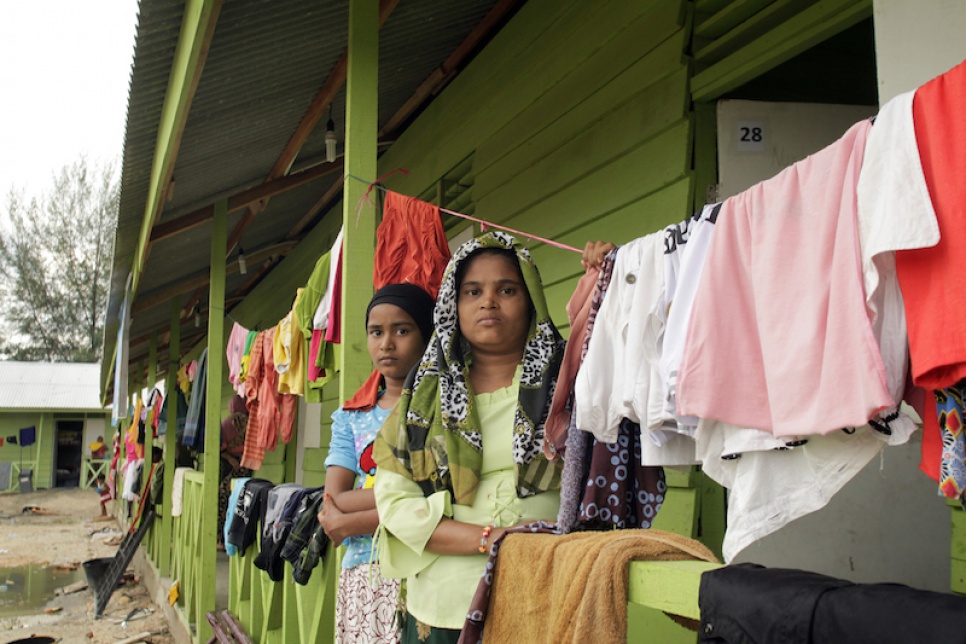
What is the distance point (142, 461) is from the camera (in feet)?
41.3

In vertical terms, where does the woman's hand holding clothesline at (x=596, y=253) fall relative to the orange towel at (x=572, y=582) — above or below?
above

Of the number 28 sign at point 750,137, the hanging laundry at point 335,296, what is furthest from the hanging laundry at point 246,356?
the number 28 sign at point 750,137

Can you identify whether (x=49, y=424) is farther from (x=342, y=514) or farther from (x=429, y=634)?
(x=429, y=634)

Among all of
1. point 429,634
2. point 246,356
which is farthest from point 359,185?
point 246,356

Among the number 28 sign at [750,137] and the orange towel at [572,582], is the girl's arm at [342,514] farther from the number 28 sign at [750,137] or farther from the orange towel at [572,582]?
the number 28 sign at [750,137]

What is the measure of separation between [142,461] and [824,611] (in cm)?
1306

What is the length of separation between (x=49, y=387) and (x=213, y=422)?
2605 cm

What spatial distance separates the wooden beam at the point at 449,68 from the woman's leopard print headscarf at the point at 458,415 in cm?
279

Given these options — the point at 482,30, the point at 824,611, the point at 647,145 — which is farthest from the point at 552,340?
the point at 482,30

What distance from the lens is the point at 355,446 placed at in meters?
2.73

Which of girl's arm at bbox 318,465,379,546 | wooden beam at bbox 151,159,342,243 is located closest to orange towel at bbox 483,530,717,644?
girl's arm at bbox 318,465,379,546

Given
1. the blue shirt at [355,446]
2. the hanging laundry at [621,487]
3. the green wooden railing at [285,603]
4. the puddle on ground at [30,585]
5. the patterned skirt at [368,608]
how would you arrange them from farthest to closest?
the puddle on ground at [30,585] → the green wooden railing at [285,603] → the blue shirt at [355,446] → the patterned skirt at [368,608] → the hanging laundry at [621,487]

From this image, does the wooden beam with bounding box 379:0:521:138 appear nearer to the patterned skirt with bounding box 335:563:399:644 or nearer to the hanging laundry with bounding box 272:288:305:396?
the hanging laundry with bounding box 272:288:305:396

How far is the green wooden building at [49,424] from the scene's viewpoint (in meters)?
27.3
